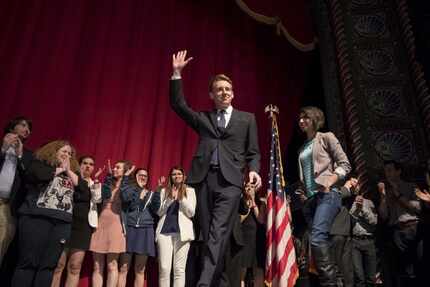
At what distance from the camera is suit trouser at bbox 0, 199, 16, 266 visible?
2930 millimetres

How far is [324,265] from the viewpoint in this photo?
2564mm

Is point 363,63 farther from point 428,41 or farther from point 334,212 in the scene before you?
point 334,212

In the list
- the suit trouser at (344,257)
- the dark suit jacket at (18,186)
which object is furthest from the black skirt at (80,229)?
the suit trouser at (344,257)

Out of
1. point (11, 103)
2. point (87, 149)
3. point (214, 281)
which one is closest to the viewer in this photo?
point (214, 281)

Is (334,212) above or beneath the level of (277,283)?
above

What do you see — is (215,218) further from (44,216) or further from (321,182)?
(44,216)

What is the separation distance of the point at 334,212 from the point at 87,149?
336 cm

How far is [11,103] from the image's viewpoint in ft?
14.7

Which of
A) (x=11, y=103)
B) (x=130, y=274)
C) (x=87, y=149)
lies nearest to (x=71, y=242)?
(x=130, y=274)

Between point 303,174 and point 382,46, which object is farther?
point 382,46

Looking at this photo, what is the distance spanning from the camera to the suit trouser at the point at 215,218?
1.90 meters

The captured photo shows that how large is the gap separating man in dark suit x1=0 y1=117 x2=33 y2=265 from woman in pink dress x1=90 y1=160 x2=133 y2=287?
36.8 inches

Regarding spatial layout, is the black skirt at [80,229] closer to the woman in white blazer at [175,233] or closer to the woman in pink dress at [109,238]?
the woman in pink dress at [109,238]

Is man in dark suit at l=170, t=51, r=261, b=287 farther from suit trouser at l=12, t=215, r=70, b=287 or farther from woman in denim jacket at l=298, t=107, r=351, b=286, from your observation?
suit trouser at l=12, t=215, r=70, b=287
